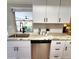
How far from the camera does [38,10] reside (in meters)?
4.24

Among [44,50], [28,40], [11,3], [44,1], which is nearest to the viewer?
[28,40]

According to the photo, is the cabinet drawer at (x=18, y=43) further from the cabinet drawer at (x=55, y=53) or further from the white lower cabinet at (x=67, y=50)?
the white lower cabinet at (x=67, y=50)

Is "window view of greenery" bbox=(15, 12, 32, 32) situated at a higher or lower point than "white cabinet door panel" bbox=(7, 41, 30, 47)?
higher

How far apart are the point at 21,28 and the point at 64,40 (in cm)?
176

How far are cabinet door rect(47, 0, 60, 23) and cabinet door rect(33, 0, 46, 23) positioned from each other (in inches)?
6.4

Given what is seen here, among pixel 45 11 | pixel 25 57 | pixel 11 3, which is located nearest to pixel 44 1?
pixel 45 11

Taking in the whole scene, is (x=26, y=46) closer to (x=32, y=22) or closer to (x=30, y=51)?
(x=30, y=51)

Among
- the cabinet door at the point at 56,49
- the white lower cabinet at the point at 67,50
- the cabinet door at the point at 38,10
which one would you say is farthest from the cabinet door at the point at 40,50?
the cabinet door at the point at 38,10

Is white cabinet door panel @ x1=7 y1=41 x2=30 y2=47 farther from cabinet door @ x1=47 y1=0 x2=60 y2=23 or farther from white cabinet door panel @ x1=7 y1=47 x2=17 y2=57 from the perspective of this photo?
cabinet door @ x1=47 y1=0 x2=60 y2=23

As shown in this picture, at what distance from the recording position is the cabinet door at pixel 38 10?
422cm

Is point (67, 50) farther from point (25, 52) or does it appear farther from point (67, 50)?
point (25, 52)

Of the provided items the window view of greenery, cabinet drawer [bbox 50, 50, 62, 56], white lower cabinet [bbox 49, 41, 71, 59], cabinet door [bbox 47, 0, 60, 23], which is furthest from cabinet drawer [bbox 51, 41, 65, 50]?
the window view of greenery

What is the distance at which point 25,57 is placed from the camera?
Result: 3.55 meters

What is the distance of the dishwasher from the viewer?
12.0ft
